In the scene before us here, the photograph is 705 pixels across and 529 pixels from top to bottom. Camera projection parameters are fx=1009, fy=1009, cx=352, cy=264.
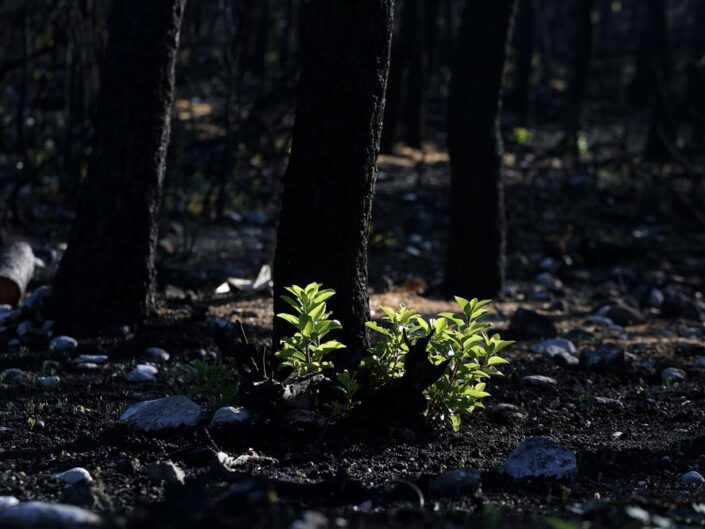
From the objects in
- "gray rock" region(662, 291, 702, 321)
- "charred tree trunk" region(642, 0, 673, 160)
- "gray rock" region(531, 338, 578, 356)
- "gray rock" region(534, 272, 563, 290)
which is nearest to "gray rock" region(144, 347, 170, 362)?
"gray rock" region(531, 338, 578, 356)

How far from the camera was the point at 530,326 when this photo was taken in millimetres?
7805

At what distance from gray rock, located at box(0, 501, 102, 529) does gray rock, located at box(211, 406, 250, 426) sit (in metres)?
1.64

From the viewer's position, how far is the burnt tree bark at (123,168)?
6625 millimetres

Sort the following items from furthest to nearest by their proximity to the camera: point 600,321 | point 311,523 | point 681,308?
point 681,308 → point 600,321 → point 311,523

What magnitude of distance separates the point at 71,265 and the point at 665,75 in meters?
14.6

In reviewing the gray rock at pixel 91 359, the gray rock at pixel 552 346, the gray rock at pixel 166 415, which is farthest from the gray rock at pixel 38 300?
the gray rock at pixel 552 346

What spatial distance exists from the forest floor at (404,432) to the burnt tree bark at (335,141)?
79 cm

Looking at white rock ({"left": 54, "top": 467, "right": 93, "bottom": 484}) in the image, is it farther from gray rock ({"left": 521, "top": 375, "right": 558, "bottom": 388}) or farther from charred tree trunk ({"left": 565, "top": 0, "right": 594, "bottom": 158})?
charred tree trunk ({"left": 565, "top": 0, "right": 594, "bottom": 158})

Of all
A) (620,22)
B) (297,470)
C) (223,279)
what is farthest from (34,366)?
(620,22)

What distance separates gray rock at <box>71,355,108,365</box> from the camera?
6207mm

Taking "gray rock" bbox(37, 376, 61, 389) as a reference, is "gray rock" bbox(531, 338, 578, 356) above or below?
above

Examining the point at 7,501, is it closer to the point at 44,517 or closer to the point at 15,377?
the point at 44,517

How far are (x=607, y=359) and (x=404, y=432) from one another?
242 centimetres

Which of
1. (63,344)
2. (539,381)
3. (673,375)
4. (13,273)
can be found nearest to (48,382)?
(63,344)
